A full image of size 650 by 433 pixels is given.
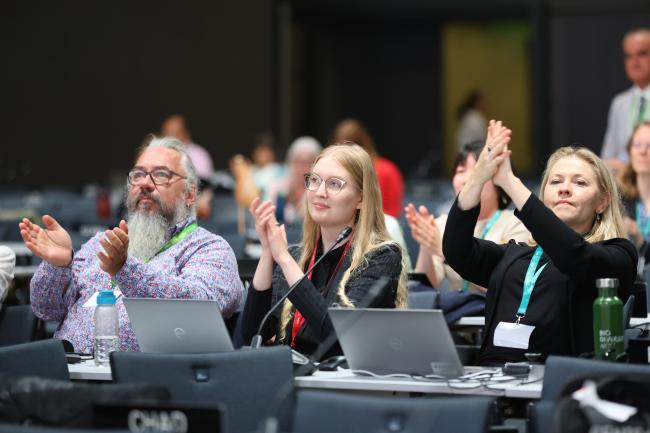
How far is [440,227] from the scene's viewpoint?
532cm

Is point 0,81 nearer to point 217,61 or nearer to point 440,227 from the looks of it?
point 217,61

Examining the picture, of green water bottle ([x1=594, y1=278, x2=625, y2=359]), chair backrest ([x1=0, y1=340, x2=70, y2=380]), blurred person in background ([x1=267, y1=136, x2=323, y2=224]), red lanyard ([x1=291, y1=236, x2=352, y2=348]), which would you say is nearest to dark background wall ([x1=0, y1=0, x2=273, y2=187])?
blurred person in background ([x1=267, y1=136, x2=323, y2=224])

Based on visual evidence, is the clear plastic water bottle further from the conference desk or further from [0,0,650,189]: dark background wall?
[0,0,650,189]: dark background wall

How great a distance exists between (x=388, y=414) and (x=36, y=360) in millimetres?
1251

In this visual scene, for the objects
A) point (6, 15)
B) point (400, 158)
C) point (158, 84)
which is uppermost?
point (6, 15)

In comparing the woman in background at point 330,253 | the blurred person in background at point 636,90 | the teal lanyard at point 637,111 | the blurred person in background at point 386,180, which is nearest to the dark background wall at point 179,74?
the blurred person in background at point 636,90

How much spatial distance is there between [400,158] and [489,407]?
13419mm

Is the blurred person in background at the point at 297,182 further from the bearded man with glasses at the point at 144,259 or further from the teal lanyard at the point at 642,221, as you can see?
the bearded man with glasses at the point at 144,259

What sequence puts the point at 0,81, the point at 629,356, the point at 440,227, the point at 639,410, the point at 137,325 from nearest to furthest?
the point at 639,410 < the point at 629,356 < the point at 137,325 < the point at 440,227 < the point at 0,81

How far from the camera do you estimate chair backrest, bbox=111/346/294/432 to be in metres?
3.19

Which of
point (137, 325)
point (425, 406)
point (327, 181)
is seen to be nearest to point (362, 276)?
point (327, 181)

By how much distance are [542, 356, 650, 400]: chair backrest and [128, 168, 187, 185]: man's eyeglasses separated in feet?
6.78

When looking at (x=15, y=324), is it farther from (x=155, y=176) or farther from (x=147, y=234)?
(x=155, y=176)

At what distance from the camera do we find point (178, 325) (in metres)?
3.57
